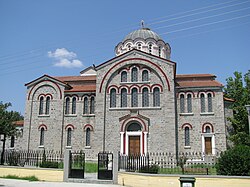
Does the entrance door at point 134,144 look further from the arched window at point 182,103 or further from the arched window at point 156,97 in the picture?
the arched window at point 182,103

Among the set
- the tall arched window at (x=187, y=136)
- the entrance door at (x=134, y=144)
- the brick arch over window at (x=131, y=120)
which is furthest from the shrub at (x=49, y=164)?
the tall arched window at (x=187, y=136)

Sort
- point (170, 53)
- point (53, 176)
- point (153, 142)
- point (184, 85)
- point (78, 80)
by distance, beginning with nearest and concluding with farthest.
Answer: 1. point (53, 176)
2. point (153, 142)
3. point (184, 85)
4. point (78, 80)
5. point (170, 53)

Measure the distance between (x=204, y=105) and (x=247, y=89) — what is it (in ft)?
17.9

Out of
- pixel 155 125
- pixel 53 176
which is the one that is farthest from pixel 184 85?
pixel 53 176

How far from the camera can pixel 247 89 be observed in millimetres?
29906

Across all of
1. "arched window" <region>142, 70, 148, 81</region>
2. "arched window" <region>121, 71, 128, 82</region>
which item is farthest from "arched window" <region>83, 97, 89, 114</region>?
"arched window" <region>142, 70, 148, 81</region>

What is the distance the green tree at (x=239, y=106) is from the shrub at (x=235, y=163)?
13010mm

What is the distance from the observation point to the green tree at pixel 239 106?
27047mm

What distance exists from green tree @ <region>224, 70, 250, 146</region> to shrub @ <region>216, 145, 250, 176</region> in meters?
13.0

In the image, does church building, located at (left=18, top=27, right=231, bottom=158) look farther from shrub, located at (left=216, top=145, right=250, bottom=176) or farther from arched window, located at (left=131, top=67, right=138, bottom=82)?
shrub, located at (left=216, top=145, right=250, bottom=176)

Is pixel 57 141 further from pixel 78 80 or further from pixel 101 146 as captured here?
pixel 78 80

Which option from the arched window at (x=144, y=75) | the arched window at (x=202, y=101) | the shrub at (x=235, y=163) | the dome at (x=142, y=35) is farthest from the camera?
the dome at (x=142, y=35)

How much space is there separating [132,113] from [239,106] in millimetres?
11003

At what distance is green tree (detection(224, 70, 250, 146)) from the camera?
1065 inches
